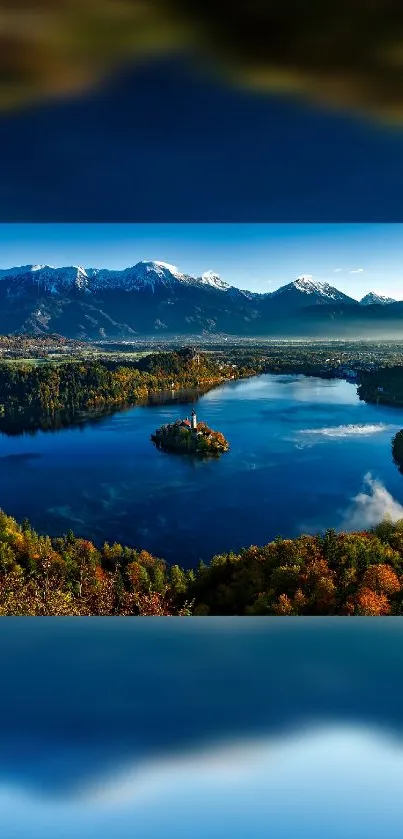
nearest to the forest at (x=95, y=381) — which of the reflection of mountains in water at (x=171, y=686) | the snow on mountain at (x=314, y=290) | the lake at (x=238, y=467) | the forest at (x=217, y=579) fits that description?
the lake at (x=238, y=467)

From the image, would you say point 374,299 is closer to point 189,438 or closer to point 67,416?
point 189,438

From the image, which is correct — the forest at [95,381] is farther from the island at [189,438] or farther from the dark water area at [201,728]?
the dark water area at [201,728]

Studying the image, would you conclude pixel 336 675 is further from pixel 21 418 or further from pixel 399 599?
pixel 21 418
